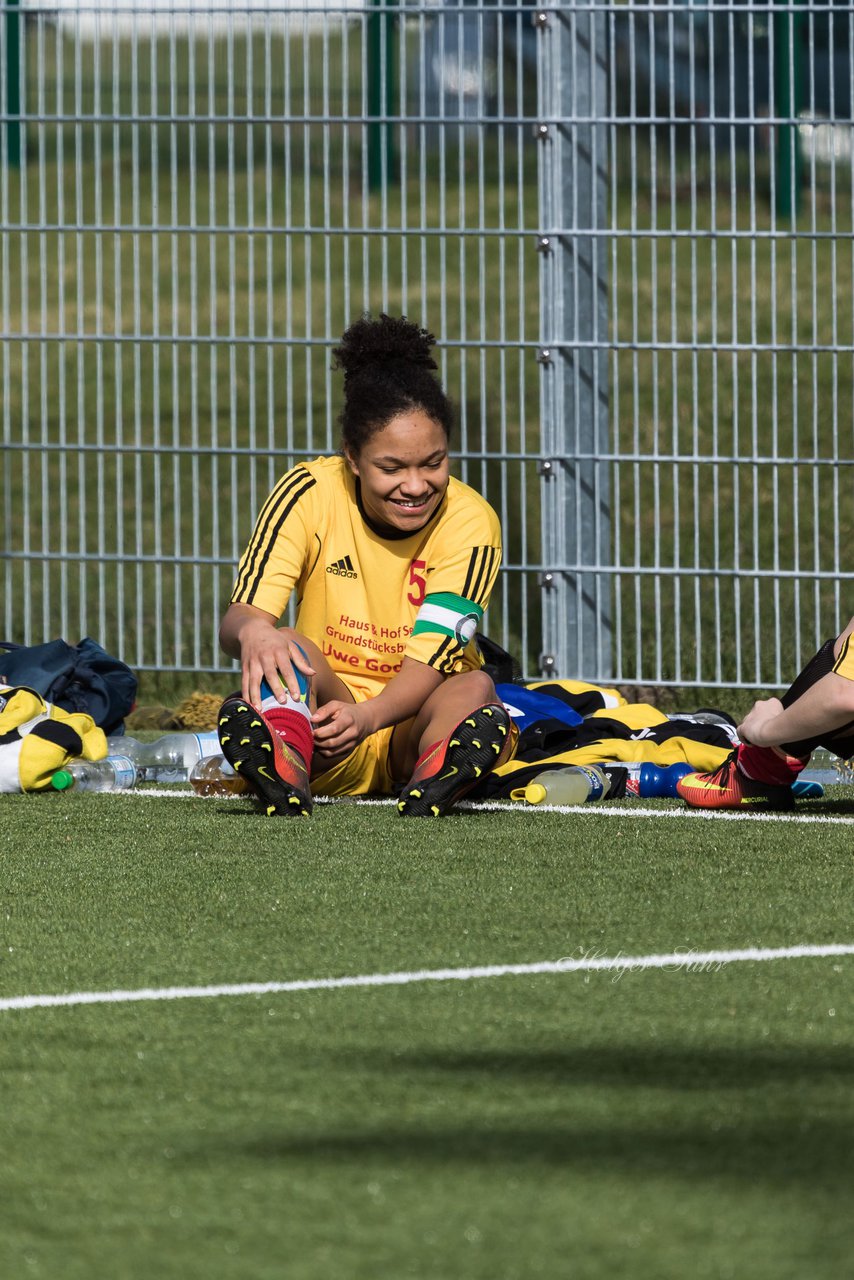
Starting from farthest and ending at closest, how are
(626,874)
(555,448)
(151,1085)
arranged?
(555,448)
(626,874)
(151,1085)

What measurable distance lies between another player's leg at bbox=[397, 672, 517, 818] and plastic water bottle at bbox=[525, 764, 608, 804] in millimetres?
136

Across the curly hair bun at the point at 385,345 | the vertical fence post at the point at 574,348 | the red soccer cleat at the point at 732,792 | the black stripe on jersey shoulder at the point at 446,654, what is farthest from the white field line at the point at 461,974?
the vertical fence post at the point at 574,348

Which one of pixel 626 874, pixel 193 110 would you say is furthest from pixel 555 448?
pixel 626 874

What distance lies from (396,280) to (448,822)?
10.0 metres

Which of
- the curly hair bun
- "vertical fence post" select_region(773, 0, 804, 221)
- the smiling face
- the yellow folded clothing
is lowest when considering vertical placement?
the yellow folded clothing

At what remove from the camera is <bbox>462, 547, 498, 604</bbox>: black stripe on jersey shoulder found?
18.8 ft

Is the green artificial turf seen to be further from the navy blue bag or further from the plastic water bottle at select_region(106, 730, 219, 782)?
the navy blue bag

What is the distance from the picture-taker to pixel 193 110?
8.48 m

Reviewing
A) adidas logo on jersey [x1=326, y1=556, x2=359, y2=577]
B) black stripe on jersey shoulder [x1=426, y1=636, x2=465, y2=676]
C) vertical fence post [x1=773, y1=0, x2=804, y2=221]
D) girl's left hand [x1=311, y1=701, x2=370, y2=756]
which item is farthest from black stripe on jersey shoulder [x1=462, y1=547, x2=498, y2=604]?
vertical fence post [x1=773, y1=0, x2=804, y2=221]

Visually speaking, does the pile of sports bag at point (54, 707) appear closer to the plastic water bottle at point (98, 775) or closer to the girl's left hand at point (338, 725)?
the plastic water bottle at point (98, 775)

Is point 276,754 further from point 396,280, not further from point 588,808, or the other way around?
point 396,280

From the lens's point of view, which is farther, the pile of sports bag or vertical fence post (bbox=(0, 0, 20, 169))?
vertical fence post (bbox=(0, 0, 20, 169))

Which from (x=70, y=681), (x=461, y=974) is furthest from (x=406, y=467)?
(x=461, y=974)

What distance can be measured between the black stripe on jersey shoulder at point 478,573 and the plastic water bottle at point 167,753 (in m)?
1.18
